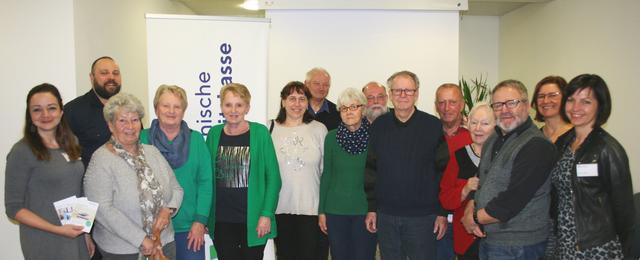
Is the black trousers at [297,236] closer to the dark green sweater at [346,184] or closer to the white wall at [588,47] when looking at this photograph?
the dark green sweater at [346,184]

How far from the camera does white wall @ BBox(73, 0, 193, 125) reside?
3.97m

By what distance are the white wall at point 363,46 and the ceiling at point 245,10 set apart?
1.17m

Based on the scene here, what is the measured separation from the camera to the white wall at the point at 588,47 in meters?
4.72

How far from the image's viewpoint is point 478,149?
2.70 metres

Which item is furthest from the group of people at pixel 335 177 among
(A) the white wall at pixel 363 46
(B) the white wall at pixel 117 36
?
(A) the white wall at pixel 363 46

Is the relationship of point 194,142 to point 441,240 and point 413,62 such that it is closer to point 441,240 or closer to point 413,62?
point 441,240

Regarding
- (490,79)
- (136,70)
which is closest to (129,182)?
(136,70)

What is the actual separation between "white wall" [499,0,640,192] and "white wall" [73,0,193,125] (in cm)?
515

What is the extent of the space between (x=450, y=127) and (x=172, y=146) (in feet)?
5.61

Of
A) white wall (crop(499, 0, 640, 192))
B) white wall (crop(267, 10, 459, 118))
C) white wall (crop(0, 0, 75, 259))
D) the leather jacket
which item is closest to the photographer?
the leather jacket

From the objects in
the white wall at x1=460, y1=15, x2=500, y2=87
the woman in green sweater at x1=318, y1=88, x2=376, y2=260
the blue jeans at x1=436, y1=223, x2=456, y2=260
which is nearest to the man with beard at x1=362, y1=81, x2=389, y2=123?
the woman in green sweater at x1=318, y1=88, x2=376, y2=260

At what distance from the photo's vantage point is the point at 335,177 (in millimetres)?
2973

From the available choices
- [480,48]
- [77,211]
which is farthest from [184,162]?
[480,48]

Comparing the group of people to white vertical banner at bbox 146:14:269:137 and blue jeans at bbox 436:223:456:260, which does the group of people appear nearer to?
blue jeans at bbox 436:223:456:260
